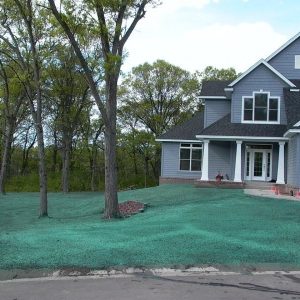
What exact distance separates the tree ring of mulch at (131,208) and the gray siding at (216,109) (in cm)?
1110

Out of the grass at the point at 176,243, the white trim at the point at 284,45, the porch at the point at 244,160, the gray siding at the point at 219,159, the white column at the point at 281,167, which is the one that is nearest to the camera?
the grass at the point at 176,243

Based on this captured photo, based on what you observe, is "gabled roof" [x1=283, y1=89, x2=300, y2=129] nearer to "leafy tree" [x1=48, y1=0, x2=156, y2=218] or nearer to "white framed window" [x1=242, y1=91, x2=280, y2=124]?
"white framed window" [x1=242, y1=91, x2=280, y2=124]

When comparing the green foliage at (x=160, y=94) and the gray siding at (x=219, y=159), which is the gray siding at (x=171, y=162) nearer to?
the gray siding at (x=219, y=159)

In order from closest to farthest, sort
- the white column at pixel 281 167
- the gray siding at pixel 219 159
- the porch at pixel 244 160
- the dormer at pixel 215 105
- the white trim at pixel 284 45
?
the white column at pixel 281 167 → the porch at pixel 244 160 → the white trim at pixel 284 45 → the gray siding at pixel 219 159 → the dormer at pixel 215 105

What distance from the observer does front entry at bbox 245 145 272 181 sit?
27.3m

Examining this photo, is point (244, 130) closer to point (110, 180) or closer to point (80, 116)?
point (110, 180)

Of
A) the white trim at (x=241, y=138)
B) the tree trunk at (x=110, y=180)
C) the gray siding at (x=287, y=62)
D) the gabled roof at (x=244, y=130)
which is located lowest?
the tree trunk at (x=110, y=180)

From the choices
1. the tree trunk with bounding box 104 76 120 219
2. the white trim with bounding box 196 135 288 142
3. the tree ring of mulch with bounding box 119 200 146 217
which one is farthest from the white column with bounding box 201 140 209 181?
the tree trunk with bounding box 104 76 120 219

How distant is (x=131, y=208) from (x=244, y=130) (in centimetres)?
978

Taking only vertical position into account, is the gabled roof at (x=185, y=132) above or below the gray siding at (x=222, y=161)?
above

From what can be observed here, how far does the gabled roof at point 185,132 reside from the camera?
31172mm

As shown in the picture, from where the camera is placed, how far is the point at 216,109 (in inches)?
1190

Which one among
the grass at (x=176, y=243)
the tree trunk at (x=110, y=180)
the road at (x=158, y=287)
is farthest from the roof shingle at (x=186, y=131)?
the road at (x=158, y=287)

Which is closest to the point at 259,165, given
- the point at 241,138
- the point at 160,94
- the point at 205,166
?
the point at 241,138
